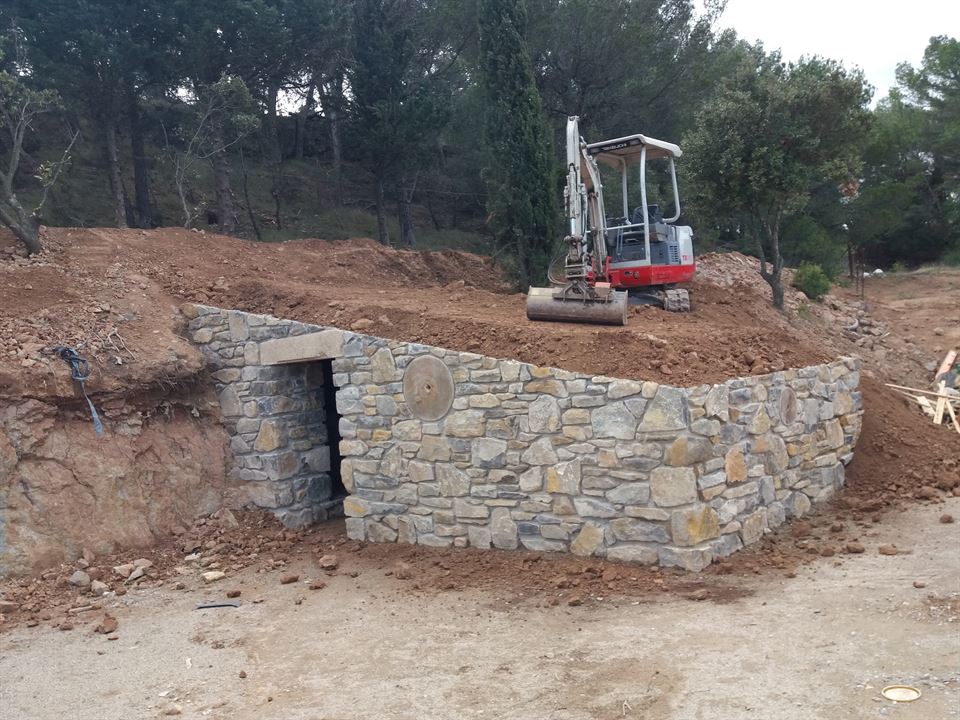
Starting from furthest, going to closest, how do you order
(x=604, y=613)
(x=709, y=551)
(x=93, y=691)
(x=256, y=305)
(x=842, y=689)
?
(x=256, y=305), (x=709, y=551), (x=604, y=613), (x=93, y=691), (x=842, y=689)

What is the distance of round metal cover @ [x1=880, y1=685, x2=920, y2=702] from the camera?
4.75 meters

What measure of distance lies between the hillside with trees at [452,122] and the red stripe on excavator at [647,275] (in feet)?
11.3

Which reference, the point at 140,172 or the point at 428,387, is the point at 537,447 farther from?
the point at 140,172

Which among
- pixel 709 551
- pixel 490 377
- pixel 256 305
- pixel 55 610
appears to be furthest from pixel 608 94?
pixel 55 610

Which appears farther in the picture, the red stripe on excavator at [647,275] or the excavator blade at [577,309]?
the red stripe on excavator at [647,275]

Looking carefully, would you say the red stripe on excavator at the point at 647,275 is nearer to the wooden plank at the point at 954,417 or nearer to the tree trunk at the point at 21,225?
the wooden plank at the point at 954,417

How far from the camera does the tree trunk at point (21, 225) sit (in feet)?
35.6

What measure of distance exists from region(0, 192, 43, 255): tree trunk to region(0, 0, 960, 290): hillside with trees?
0.03 m

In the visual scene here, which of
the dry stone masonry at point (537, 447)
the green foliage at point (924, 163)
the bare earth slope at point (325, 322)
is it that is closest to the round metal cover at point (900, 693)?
the dry stone masonry at point (537, 447)

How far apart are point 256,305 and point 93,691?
5270mm

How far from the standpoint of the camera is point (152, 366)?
936cm

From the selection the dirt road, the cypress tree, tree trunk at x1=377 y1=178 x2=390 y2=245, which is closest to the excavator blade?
the dirt road

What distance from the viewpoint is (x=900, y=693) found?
4.82 metres

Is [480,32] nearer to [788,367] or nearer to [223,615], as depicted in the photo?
[788,367]
